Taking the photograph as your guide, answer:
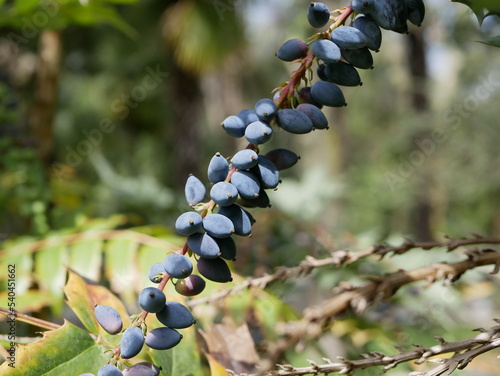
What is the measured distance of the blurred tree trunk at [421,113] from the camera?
16.9 feet

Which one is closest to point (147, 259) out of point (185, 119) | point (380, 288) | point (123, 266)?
point (123, 266)

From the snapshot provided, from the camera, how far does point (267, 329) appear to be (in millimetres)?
662

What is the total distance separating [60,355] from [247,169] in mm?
211

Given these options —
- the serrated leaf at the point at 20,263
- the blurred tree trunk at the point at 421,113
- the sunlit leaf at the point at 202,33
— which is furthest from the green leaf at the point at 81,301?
Answer: the blurred tree trunk at the point at 421,113

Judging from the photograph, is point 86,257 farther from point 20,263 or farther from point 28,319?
point 28,319

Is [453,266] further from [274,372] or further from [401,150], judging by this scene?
Result: [401,150]

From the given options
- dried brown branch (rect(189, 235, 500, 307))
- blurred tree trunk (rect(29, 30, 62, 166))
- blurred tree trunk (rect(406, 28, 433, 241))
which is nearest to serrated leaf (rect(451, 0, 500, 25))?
dried brown branch (rect(189, 235, 500, 307))

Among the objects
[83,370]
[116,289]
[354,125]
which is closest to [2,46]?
[116,289]

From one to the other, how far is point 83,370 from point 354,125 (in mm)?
12053

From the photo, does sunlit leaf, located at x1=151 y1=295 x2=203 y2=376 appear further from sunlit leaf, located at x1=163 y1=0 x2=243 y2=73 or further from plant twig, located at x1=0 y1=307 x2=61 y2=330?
sunlit leaf, located at x1=163 y1=0 x2=243 y2=73

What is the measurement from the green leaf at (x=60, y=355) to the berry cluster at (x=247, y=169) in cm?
6

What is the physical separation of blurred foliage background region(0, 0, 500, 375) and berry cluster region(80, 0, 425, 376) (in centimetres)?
9

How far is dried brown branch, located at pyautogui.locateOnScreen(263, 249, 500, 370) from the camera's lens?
40cm

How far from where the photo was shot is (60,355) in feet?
1.25
